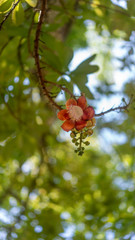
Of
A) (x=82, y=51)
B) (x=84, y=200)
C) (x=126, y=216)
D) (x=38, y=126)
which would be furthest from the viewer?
(x=82, y=51)

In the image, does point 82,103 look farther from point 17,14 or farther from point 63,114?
point 17,14

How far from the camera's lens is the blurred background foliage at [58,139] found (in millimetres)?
910

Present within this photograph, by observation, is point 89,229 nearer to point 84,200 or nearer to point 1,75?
point 84,200

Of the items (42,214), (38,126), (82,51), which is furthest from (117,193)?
(82,51)

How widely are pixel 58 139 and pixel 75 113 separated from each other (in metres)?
1.24

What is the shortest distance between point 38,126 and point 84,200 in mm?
479

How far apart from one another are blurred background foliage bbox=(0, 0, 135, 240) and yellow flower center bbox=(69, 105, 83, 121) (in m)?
0.08

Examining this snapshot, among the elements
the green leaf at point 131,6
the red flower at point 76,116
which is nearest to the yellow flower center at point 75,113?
the red flower at point 76,116

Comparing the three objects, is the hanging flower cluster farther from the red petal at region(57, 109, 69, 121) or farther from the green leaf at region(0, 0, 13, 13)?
the green leaf at region(0, 0, 13, 13)

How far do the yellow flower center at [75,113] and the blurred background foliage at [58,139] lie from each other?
82mm

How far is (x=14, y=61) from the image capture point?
1089 millimetres

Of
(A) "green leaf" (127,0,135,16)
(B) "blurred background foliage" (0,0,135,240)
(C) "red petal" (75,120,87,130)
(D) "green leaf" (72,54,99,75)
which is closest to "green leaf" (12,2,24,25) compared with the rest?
(B) "blurred background foliage" (0,0,135,240)

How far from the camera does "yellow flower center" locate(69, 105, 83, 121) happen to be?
59 centimetres

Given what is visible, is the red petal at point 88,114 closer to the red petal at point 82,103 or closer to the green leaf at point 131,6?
the red petal at point 82,103
